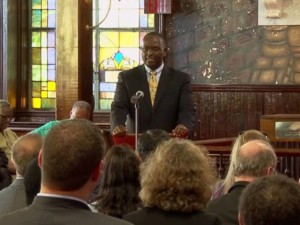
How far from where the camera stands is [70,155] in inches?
84.4

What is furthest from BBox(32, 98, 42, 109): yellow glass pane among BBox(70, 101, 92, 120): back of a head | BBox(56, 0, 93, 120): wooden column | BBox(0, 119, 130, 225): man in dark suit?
BBox(0, 119, 130, 225): man in dark suit

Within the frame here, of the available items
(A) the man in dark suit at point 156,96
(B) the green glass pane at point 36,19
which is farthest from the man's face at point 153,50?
(B) the green glass pane at point 36,19

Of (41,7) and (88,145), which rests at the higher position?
(41,7)

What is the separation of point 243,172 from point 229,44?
6955mm

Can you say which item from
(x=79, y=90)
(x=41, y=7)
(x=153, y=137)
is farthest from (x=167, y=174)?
(x=41, y=7)

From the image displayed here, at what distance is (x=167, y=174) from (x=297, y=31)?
7340 millimetres

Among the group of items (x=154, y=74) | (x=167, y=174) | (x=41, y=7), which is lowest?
(x=167, y=174)

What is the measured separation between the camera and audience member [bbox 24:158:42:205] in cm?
314

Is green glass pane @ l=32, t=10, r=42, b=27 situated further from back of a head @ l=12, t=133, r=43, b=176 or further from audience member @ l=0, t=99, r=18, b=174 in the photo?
back of a head @ l=12, t=133, r=43, b=176

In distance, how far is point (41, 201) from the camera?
212 centimetres

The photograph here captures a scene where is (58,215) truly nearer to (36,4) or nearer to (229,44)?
(229,44)

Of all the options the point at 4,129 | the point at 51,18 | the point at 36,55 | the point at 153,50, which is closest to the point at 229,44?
the point at 51,18

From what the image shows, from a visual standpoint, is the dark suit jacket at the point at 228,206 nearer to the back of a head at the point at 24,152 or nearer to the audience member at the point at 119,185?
the audience member at the point at 119,185

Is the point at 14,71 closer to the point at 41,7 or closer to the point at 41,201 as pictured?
the point at 41,7
